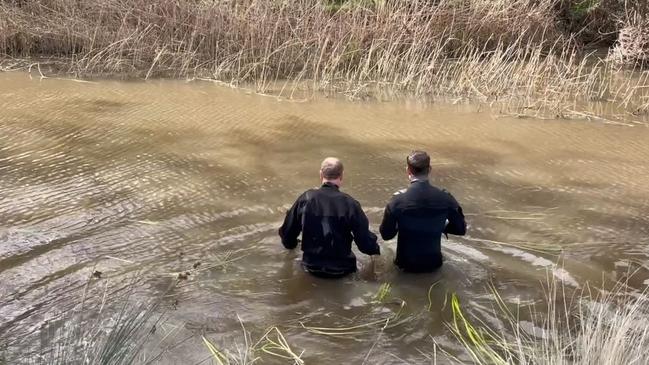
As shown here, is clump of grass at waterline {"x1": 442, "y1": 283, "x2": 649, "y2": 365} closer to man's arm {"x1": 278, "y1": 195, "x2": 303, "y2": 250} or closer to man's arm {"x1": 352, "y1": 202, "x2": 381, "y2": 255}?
man's arm {"x1": 352, "y1": 202, "x2": 381, "y2": 255}

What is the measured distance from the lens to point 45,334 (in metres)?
4.11

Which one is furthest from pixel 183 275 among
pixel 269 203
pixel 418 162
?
pixel 418 162

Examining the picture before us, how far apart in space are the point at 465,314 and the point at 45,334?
9.16ft

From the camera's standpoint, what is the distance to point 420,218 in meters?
5.08

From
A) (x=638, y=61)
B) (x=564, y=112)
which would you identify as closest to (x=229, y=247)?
(x=564, y=112)

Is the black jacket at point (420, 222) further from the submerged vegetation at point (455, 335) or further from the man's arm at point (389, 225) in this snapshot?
the submerged vegetation at point (455, 335)

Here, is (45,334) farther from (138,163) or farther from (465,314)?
(138,163)

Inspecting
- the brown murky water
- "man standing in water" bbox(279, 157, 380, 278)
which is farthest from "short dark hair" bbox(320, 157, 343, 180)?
the brown murky water

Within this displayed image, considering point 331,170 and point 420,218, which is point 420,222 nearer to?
point 420,218

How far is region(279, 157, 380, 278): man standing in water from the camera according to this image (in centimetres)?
492

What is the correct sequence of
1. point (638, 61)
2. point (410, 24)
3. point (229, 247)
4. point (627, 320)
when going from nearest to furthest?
point (627, 320) → point (229, 247) → point (410, 24) → point (638, 61)

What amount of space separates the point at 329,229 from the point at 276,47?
26.6 feet

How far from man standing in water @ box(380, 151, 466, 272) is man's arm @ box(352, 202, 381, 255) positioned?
7.2 inches

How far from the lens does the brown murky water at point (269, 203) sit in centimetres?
481
